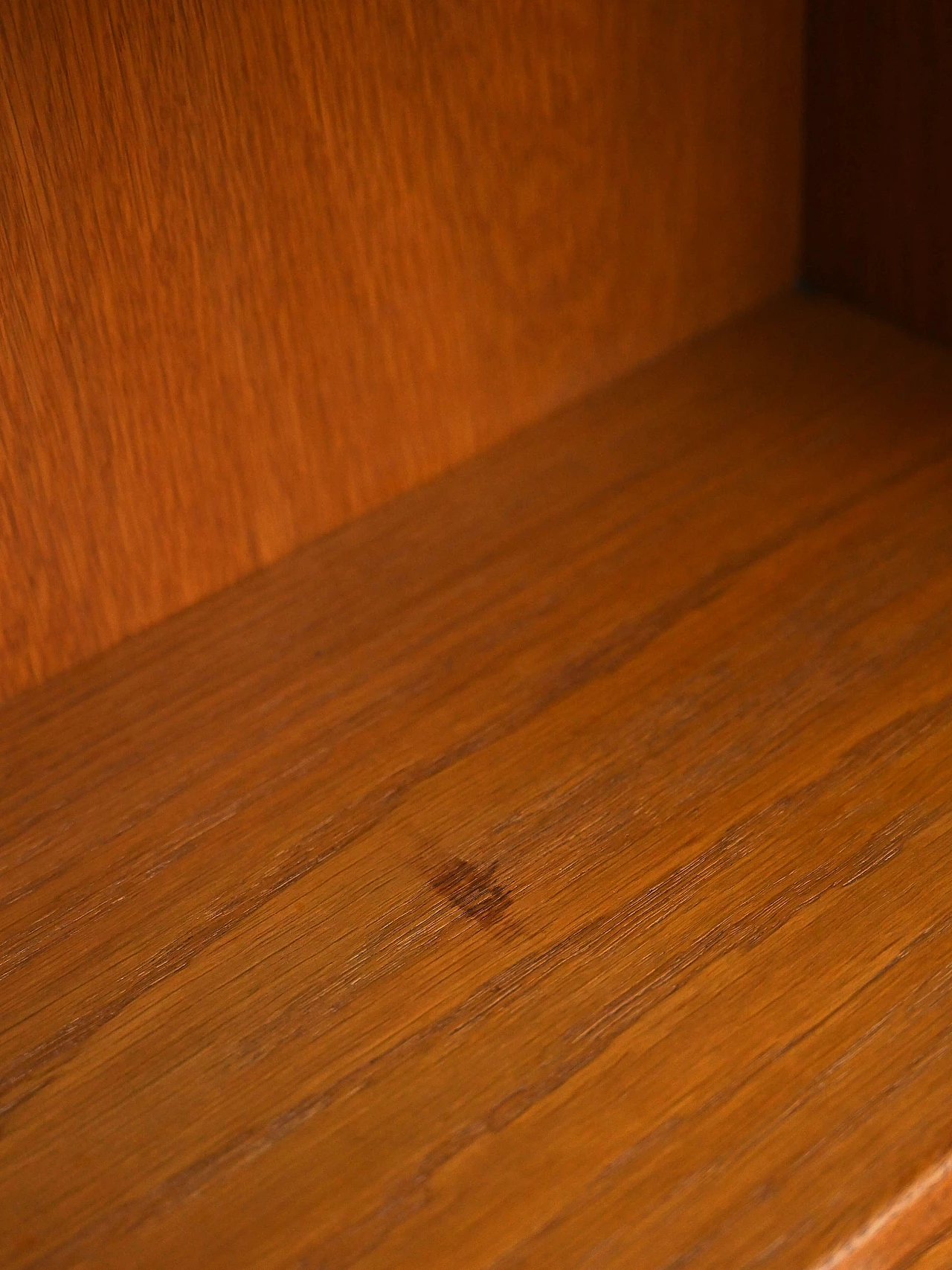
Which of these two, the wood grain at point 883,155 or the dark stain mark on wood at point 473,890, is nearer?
the dark stain mark on wood at point 473,890

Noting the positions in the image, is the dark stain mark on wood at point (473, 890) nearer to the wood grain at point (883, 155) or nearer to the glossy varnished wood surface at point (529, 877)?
the glossy varnished wood surface at point (529, 877)

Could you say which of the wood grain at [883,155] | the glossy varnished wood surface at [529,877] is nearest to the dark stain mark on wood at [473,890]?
the glossy varnished wood surface at [529,877]

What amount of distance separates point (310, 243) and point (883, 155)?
1.26 feet

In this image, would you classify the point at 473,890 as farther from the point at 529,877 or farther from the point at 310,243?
the point at 310,243

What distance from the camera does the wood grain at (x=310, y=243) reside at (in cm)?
73

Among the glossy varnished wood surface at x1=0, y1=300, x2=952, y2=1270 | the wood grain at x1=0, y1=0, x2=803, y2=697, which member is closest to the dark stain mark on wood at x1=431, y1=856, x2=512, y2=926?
the glossy varnished wood surface at x1=0, y1=300, x2=952, y2=1270

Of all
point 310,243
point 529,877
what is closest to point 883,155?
point 310,243

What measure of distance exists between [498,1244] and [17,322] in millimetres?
472

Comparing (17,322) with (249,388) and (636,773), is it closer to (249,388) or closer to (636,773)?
(249,388)

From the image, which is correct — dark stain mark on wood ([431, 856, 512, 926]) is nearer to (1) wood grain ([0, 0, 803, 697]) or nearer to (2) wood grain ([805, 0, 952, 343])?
(1) wood grain ([0, 0, 803, 697])

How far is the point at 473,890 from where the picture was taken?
2.28ft

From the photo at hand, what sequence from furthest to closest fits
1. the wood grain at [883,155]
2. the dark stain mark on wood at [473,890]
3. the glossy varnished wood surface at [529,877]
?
the wood grain at [883,155], the dark stain mark on wood at [473,890], the glossy varnished wood surface at [529,877]

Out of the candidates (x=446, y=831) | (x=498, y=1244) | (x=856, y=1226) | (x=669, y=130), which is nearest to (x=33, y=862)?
(x=446, y=831)

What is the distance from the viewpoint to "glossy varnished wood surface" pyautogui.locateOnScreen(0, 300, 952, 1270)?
57 cm
